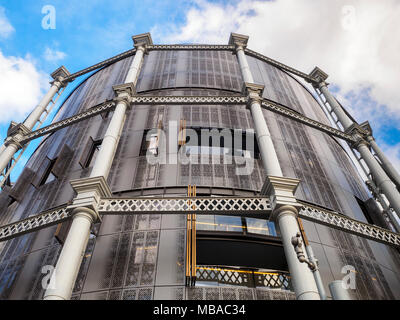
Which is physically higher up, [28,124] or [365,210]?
[28,124]

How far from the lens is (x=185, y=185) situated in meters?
14.9

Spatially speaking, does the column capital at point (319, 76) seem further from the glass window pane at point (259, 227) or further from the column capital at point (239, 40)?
the glass window pane at point (259, 227)

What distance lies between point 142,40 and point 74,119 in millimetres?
8328

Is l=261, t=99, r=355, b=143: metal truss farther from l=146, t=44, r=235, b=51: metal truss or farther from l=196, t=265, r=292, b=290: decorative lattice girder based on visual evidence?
l=196, t=265, r=292, b=290: decorative lattice girder

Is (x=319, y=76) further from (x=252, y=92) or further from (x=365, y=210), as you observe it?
(x=252, y=92)

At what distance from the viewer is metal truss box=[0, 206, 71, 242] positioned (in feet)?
33.0

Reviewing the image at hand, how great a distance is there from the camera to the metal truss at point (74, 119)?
1504 cm

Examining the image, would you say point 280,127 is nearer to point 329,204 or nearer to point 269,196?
point 329,204

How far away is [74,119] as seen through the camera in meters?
15.9

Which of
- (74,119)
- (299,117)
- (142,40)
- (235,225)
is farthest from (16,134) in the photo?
(299,117)

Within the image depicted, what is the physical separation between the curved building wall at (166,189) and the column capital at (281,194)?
4306 mm

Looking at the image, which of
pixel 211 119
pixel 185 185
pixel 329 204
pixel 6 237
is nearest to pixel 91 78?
pixel 211 119

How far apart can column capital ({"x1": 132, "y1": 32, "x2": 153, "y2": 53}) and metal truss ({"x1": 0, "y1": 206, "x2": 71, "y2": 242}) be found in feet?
45.3

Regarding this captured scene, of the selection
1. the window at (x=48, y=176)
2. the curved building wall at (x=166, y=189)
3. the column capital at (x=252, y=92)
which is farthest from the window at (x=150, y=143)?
the window at (x=48, y=176)
